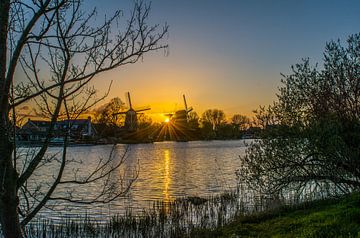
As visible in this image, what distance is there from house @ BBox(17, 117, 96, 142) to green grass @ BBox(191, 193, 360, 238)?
20.4 ft

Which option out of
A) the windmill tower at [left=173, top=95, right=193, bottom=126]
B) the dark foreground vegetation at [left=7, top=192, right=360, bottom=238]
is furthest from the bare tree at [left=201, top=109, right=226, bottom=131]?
the dark foreground vegetation at [left=7, top=192, right=360, bottom=238]

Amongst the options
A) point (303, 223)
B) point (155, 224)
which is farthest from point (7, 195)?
point (155, 224)

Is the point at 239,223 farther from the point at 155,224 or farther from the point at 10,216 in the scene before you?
the point at 10,216

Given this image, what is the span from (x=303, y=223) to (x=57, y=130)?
8.95 m

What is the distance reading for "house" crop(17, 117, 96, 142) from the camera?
4.21 meters

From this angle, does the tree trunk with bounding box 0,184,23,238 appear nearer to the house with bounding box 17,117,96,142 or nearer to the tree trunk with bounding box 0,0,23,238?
the tree trunk with bounding box 0,0,23,238

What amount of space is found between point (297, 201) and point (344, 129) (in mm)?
3476

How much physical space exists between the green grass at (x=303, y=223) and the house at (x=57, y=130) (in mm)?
6221

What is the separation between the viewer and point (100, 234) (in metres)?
14.5

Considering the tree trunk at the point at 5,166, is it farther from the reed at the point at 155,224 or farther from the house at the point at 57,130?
the reed at the point at 155,224

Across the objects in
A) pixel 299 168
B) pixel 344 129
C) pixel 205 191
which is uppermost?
pixel 344 129

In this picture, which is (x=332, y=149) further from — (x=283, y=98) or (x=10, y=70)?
(x=10, y=70)

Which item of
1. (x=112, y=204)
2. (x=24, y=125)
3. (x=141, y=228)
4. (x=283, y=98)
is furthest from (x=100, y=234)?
(x=24, y=125)

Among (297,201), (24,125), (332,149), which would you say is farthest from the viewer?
(297,201)
